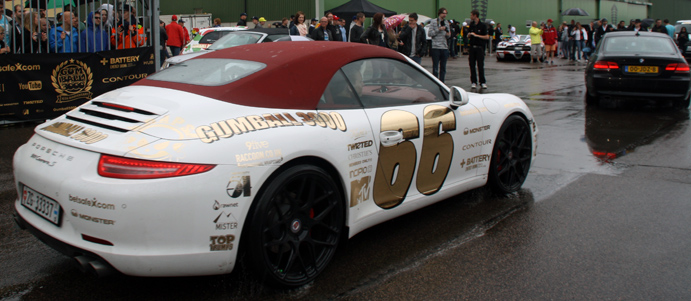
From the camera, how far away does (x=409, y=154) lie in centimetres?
394

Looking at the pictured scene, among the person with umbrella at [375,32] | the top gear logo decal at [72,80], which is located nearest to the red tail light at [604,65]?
the person with umbrella at [375,32]

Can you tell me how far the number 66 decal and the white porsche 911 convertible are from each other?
11 millimetres

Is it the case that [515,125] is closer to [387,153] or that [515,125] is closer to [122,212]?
[387,153]

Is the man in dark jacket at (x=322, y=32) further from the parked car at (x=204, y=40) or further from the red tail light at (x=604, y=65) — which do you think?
the red tail light at (x=604, y=65)

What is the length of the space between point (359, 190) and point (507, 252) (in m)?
1.12

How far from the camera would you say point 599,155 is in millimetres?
6977

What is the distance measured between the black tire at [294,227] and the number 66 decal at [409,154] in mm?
445

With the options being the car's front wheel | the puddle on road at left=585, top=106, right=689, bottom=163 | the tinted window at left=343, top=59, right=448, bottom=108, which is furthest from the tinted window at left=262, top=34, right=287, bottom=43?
the tinted window at left=343, top=59, right=448, bottom=108

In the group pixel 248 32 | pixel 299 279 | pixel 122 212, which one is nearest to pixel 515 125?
pixel 299 279

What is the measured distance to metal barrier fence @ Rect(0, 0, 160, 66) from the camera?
29.7ft

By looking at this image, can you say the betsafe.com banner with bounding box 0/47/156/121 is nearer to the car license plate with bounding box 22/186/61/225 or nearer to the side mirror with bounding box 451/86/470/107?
the car license plate with bounding box 22/186/61/225

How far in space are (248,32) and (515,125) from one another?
34.5 ft

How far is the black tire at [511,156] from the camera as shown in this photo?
493 cm

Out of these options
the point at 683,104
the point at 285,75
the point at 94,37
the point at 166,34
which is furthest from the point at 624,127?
the point at 166,34
